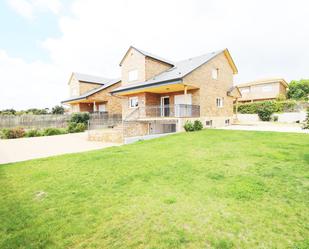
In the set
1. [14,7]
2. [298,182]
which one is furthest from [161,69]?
[298,182]

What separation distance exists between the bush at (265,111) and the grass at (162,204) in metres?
21.2

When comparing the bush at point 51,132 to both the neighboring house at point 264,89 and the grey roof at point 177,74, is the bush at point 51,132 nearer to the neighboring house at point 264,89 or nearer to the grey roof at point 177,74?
the grey roof at point 177,74

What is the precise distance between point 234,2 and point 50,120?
72.4 feet

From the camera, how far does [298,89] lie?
36000mm

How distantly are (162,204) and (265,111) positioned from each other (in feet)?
85.2

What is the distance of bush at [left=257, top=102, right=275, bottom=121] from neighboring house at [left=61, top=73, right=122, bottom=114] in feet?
66.9

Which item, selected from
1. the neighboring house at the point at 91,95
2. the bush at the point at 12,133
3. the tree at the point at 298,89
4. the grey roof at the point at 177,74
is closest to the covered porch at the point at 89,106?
the neighboring house at the point at 91,95

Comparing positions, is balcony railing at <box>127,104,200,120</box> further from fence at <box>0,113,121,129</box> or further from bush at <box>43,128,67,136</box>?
bush at <box>43,128,67,136</box>

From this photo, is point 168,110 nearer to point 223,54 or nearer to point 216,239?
point 223,54

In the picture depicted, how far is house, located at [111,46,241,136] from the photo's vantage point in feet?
47.0

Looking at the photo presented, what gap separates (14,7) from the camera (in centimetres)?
1147

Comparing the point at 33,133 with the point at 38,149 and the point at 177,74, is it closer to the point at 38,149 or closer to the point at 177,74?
the point at 38,149

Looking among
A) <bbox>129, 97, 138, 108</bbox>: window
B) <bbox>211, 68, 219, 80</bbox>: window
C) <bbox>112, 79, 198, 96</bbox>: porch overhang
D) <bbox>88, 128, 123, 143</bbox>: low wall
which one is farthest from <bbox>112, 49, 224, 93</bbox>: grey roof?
<bbox>88, 128, 123, 143</bbox>: low wall

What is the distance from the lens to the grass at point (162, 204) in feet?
7.96
